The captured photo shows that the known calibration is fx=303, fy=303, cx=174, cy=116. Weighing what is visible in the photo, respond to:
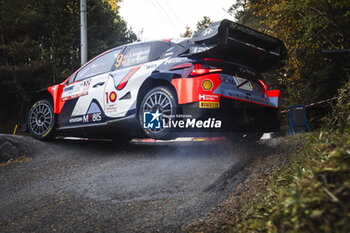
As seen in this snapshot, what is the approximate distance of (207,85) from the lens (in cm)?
407

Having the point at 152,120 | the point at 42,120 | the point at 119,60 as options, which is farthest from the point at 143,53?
the point at 42,120

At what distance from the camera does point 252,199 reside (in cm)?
259

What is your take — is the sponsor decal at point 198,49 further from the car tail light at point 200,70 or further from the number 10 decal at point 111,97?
the number 10 decal at point 111,97

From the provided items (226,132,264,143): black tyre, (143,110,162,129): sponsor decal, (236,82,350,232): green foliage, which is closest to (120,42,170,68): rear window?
(143,110,162,129): sponsor decal

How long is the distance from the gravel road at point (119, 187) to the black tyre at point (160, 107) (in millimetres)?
407

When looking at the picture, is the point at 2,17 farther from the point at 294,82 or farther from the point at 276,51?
the point at 276,51

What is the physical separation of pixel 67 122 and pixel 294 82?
9.85m

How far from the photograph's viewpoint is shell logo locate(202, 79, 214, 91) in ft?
13.3

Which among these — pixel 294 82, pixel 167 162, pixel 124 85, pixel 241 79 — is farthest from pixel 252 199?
pixel 294 82

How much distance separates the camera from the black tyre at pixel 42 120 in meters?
6.12

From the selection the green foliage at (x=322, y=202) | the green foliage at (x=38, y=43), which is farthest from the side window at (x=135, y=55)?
the green foliage at (x=38, y=43)

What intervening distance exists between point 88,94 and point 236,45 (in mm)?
2917

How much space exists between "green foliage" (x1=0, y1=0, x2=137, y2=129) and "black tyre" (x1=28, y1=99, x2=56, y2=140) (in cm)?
983

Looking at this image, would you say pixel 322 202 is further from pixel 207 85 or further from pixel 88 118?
pixel 88 118
